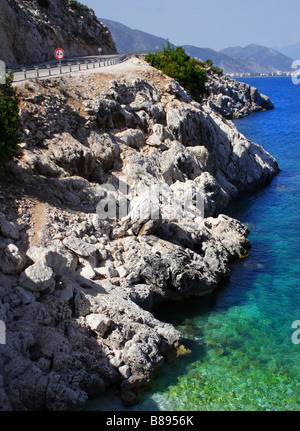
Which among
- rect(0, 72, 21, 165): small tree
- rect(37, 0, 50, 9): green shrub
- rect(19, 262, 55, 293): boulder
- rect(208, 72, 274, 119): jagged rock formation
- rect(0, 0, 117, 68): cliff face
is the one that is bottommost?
rect(19, 262, 55, 293): boulder

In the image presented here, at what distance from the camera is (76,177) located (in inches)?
1035

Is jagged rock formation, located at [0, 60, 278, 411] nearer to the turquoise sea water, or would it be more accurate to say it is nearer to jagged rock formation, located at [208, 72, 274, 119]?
the turquoise sea water

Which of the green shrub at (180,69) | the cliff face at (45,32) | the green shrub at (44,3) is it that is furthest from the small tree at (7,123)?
the green shrub at (44,3)

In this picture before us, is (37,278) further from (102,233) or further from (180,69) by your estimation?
(180,69)

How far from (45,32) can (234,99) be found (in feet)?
216

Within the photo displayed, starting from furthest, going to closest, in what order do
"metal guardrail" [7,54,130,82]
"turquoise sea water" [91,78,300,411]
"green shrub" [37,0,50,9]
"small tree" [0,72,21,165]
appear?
1. "green shrub" [37,0,50,9]
2. "metal guardrail" [7,54,130,82]
3. "small tree" [0,72,21,165]
4. "turquoise sea water" [91,78,300,411]

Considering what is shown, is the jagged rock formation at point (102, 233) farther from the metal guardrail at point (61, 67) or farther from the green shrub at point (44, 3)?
the green shrub at point (44, 3)

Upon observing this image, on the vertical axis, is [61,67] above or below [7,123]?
above

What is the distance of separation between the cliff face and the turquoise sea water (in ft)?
117

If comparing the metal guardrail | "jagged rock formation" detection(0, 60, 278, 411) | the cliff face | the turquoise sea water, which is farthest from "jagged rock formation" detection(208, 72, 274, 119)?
the turquoise sea water

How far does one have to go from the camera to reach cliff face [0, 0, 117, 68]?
45562mm

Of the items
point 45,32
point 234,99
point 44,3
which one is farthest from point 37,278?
point 234,99

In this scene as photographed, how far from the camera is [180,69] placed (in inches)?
1876

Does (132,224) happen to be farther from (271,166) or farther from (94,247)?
(271,166)
